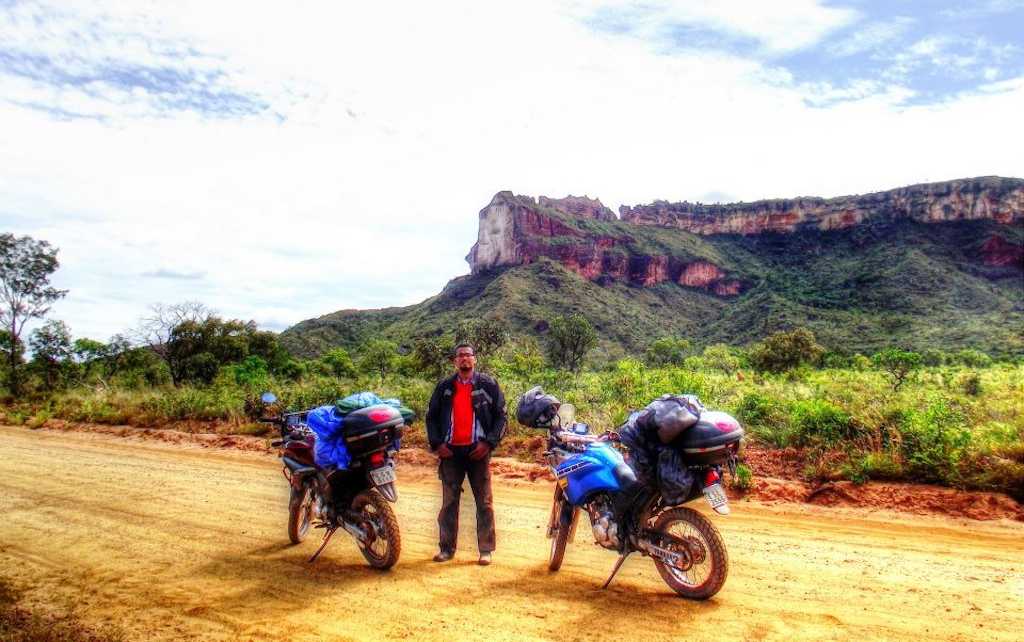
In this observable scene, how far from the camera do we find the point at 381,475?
4.98 m

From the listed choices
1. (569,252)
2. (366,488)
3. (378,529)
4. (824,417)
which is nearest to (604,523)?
(378,529)

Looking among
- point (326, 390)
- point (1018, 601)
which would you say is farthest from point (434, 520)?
point (326, 390)

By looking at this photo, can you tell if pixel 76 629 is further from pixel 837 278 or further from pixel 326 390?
pixel 837 278

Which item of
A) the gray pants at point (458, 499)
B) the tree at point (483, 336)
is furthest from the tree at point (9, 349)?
the gray pants at point (458, 499)

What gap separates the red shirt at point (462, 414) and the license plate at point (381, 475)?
0.67 meters

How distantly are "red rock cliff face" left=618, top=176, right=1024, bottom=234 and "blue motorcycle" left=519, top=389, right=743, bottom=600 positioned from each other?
10813 cm

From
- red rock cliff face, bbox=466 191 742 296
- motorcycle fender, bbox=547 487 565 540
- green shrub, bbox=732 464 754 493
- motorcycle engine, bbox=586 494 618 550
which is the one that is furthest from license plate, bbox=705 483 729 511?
red rock cliff face, bbox=466 191 742 296

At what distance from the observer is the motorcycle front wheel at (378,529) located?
493cm

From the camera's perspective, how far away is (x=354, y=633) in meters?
3.81

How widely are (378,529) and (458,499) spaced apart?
762 mm

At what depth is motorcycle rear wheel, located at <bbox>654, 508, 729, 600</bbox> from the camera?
13.2ft

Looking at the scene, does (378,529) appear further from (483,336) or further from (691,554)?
(483,336)

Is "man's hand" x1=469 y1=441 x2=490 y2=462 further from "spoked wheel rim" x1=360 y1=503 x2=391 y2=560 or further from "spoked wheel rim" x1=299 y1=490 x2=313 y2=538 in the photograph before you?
"spoked wheel rim" x1=299 y1=490 x2=313 y2=538

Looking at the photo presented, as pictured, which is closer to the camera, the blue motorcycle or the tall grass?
the blue motorcycle
